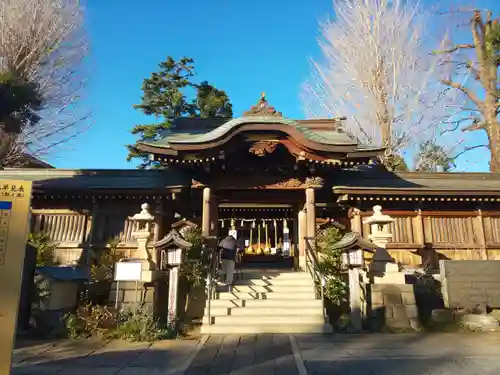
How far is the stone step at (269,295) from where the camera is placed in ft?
30.6

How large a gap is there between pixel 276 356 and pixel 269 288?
3749 mm

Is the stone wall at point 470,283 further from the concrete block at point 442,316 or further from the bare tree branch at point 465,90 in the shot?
the bare tree branch at point 465,90

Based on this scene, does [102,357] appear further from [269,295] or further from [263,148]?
[263,148]

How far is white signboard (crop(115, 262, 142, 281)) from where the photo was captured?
8.26 meters

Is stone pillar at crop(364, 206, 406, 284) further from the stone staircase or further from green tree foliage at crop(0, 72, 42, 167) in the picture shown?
green tree foliage at crop(0, 72, 42, 167)

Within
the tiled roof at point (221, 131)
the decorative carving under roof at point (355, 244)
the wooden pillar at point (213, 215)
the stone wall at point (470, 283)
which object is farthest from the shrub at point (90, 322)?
the stone wall at point (470, 283)

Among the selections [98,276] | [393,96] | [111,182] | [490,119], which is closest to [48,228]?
[111,182]

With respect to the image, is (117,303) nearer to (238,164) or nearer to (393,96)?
(238,164)

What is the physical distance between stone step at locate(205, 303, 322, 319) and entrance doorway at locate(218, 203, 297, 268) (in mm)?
6975

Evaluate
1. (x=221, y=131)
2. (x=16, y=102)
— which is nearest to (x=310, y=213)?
(x=221, y=131)

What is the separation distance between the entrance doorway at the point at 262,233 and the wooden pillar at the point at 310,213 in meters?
4.03

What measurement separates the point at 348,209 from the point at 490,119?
12.3m

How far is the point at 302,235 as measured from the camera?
1278 centimetres

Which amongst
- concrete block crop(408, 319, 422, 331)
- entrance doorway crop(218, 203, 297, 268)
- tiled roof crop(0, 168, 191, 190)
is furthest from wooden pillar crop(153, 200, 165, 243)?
concrete block crop(408, 319, 422, 331)
